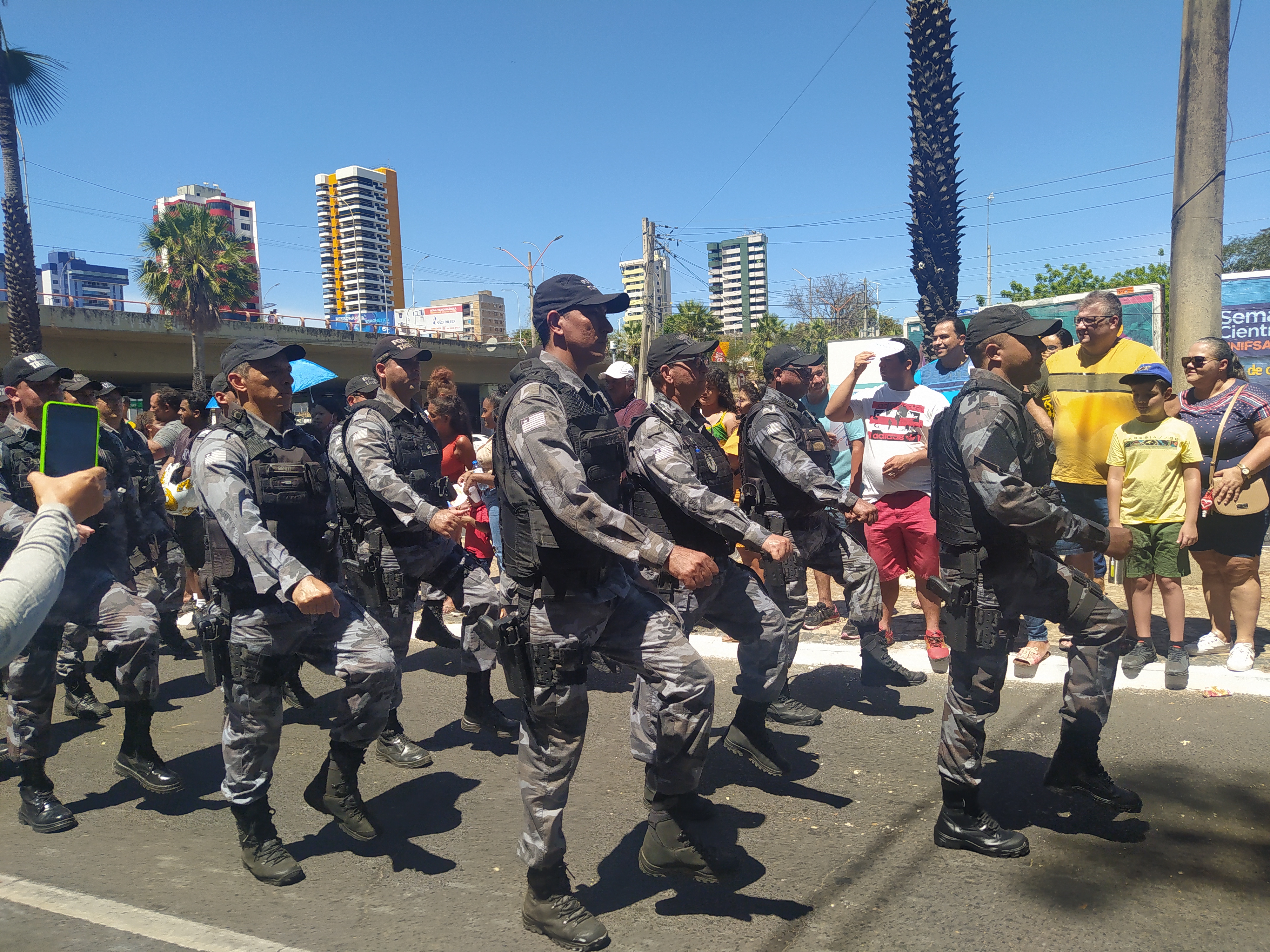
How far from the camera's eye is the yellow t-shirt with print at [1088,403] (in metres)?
5.85

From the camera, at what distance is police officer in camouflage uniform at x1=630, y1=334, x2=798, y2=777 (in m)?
3.89

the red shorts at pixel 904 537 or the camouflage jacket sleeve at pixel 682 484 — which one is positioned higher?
the camouflage jacket sleeve at pixel 682 484

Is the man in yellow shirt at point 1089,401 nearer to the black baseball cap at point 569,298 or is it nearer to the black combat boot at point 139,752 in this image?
the black baseball cap at point 569,298

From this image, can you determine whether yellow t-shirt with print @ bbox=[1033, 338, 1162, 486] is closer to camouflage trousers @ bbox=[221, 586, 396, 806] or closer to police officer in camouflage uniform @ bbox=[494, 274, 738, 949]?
police officer in camouflage uniform @ bbox=[494, 274, 738, 949]

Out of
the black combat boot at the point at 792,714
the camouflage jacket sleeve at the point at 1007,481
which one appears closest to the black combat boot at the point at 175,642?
the black combat boot at the point at 792,714

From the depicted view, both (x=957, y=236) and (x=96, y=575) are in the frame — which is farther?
(x=957, y=236)

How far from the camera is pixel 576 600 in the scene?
3.18 m

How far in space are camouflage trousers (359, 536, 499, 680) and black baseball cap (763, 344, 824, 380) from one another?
6.74 ft

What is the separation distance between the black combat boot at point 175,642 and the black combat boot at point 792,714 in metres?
4.68

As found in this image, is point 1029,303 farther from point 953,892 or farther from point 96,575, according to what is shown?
point 96,575

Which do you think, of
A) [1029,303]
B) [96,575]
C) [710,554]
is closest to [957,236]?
[1029,303]

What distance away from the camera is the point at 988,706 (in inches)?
140

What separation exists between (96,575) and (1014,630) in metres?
4.50

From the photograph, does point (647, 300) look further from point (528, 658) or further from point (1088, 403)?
point (528, 658)
